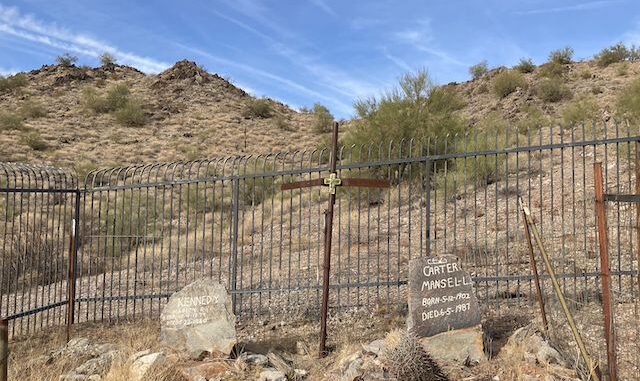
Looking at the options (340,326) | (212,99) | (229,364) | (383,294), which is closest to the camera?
(229,364)

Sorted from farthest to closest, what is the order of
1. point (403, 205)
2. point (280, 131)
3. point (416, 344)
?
1. point (280, 131)
2. point (403, 205)
3. point (416, 344)

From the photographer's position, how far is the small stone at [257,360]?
6223mm

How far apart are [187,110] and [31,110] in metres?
9.84

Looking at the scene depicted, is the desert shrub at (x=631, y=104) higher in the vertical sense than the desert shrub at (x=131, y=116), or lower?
lower

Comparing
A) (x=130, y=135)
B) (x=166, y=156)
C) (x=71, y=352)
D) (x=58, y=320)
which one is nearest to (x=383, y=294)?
(x=71, y=352)

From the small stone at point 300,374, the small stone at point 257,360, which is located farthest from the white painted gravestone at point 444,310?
the small stone at point 257,360

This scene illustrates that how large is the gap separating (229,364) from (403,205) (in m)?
8.63

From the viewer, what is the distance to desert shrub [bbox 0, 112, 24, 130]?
30.9 m

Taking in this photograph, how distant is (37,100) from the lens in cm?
3762

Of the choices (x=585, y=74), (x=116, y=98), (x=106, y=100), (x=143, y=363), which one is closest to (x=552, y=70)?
(x=585, y=74)

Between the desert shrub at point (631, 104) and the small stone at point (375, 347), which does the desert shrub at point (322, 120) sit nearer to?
the desert shrub at point (631, 104)

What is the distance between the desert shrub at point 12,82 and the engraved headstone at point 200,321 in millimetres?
39392

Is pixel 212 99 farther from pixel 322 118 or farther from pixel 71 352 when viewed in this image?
pixel 71 352

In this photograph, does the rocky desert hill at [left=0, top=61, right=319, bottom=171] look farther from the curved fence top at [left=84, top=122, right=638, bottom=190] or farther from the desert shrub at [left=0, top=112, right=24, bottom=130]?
the curved fence top at [left=84, top=122, right=638, bottom=190]
